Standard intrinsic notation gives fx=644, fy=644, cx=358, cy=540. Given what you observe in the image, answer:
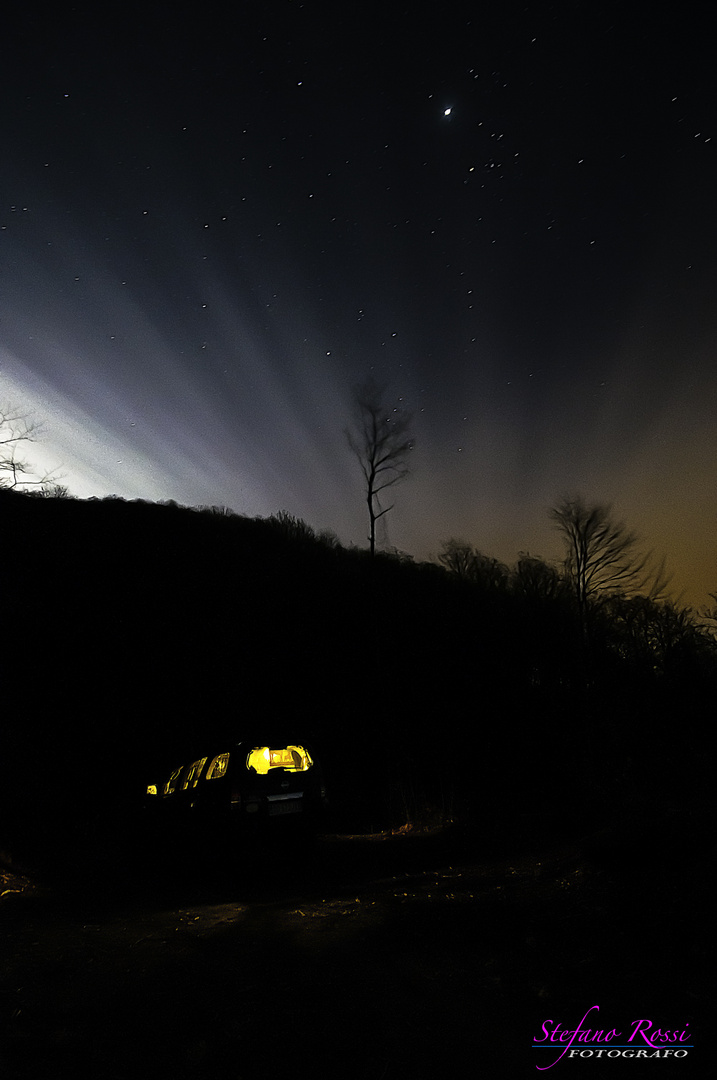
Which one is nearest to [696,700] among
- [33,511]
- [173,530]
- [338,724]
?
[338,724]

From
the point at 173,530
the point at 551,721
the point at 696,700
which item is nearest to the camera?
the point at 551,721

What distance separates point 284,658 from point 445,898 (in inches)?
904

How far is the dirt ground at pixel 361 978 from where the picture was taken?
10.1 feet

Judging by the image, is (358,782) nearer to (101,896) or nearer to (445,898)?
(101,896)

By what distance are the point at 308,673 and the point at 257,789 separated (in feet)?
60.8

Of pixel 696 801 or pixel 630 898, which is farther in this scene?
pixel 696 801

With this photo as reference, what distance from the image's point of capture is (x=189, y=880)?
9.65m

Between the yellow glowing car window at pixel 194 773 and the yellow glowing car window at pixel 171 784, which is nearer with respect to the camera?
the yellow glowing car window at pixel 194 773

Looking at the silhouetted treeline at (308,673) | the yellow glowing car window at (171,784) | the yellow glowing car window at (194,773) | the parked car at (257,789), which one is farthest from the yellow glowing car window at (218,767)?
the silhouetted treeline at (308,673)

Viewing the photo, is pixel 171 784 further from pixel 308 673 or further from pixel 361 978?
pixel 308 673

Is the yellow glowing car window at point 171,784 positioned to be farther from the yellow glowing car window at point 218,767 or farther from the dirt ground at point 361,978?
the dirt ground at point 361,978

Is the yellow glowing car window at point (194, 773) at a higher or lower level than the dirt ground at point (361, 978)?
higher

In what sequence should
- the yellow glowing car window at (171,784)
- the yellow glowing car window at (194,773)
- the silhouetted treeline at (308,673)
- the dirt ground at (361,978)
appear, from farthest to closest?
the silhouetted treeline at (308,673) < the yellow glowing car window at (171,784) < the yellow glowing car window at (194,773) < the dirt ground at (361,978)

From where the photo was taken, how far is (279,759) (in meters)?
10.9
